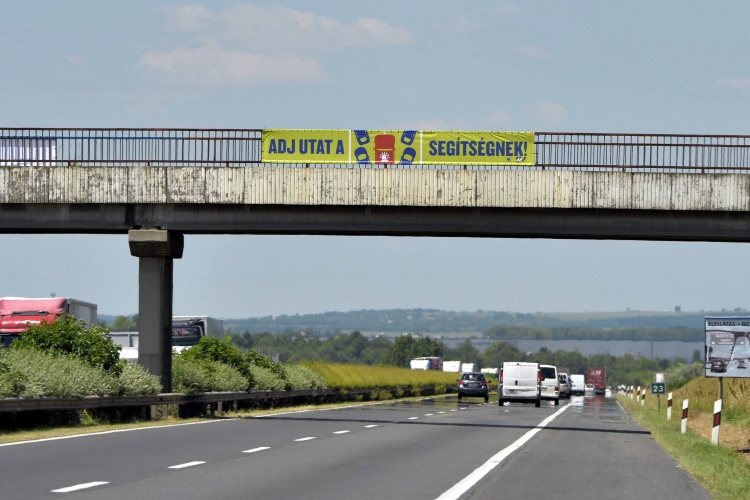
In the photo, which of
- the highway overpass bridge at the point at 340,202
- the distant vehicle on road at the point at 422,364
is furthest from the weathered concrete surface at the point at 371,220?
the distant vehicle on road at the point at 422,364

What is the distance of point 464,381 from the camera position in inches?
2517

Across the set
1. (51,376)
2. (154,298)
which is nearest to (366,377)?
(154,298)

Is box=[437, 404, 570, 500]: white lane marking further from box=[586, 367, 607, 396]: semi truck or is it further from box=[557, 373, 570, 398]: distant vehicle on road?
box=[586, 367, 607, 396]: semi truck

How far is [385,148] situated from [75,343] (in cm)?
968

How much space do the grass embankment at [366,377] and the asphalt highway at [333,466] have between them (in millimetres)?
22361

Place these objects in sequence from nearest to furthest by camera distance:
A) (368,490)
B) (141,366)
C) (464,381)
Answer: (368,490) → (141,366) → (464,381)

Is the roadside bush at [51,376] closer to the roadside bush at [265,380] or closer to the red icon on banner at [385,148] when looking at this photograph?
the red icon on banner at [385,148]

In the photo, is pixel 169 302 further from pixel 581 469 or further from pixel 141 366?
pixel 581 469

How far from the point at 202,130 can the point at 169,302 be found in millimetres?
4731

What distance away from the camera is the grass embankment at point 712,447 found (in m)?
14.9

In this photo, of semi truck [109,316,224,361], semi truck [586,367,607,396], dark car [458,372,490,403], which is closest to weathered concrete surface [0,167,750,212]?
semi truck [109,316,224,361]

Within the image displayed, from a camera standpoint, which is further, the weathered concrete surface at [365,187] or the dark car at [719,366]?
the weathered concrete surface at [365,187]

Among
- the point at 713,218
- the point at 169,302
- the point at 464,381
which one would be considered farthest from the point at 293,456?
the point at 464,381

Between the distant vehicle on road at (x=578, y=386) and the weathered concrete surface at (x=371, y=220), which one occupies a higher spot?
the weathered concrete surface at (x=371, y=220)
